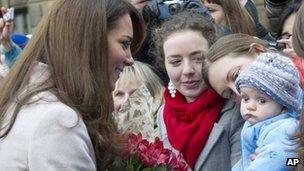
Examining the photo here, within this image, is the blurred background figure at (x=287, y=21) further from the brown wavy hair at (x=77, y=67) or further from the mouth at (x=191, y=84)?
the brown wavy hair at (x=77, y=67)

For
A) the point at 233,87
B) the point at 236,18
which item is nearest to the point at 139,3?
the point at 236,18

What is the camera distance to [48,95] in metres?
1.98

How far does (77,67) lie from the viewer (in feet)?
6.65

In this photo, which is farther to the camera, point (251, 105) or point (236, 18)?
point (236, 18)

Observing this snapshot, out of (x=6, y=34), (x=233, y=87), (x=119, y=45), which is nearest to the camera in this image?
(x=119, y=45)

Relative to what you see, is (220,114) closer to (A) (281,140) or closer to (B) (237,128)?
(B) (237,128)

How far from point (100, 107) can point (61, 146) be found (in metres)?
0.22

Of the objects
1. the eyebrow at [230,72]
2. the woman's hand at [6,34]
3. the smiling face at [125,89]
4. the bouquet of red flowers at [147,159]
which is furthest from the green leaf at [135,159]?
the woman's hand at [6,34]

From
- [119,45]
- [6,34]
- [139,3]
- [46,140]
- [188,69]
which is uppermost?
[119,45]

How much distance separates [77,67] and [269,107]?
0.73m

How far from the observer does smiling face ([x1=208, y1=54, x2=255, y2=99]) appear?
2627 millimetres

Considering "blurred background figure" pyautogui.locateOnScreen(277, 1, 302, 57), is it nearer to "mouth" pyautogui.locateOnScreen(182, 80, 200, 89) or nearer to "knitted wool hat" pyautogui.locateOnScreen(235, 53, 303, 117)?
"mouth" pyautogui.locateOnScreen(182, 80, 200, 89)

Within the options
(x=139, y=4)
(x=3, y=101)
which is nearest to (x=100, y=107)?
(x=3, y=101)

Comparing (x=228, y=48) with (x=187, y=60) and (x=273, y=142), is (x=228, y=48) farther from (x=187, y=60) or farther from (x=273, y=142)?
(x=273, y=142)
